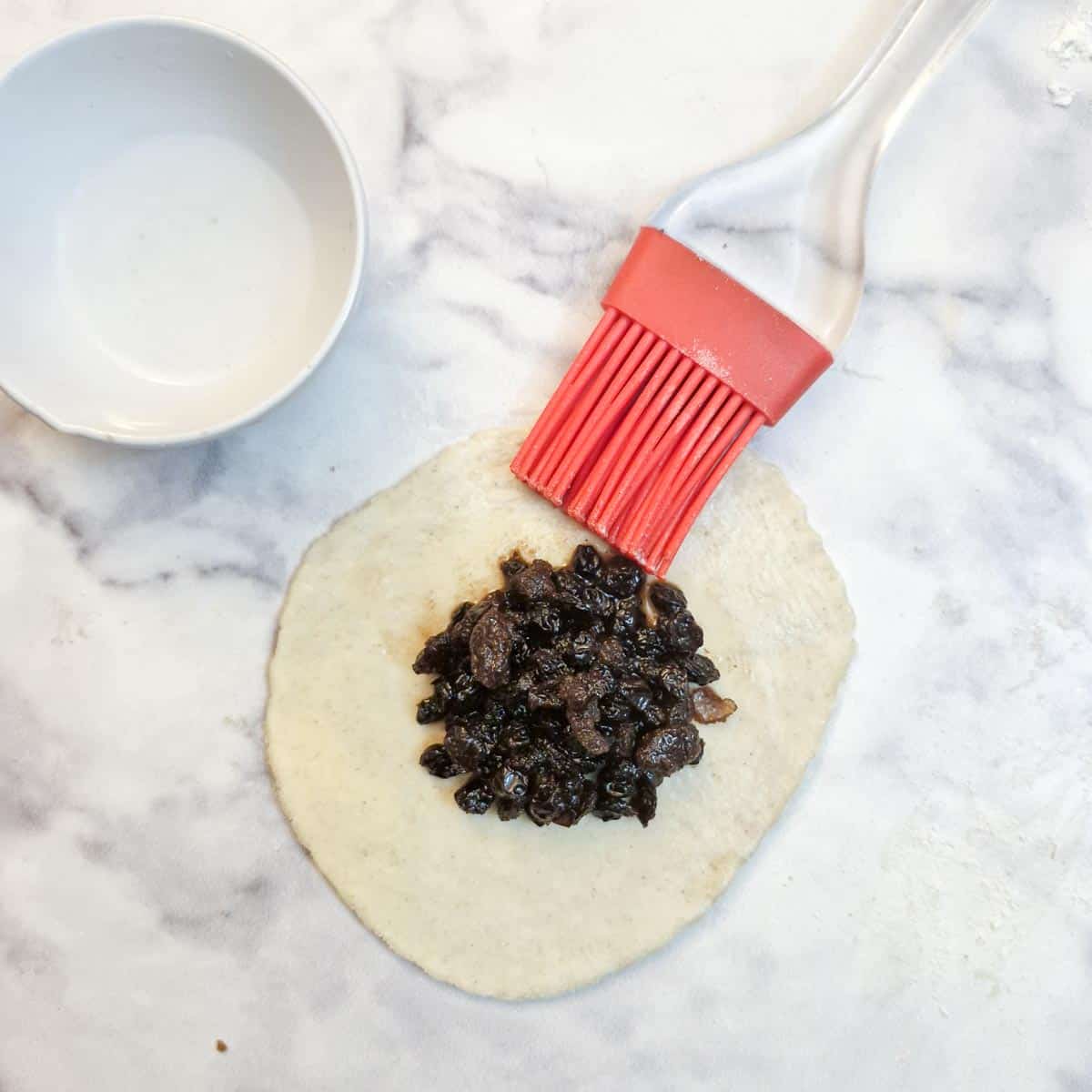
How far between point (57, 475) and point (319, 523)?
461 mm

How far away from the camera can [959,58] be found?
1.74 metres

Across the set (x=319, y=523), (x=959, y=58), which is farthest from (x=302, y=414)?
(x=959, y=58)

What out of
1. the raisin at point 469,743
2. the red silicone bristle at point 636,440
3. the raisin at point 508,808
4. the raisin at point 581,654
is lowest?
the raisin at point 508,808

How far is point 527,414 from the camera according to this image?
1.72 metres

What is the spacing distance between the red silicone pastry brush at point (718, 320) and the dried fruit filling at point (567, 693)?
0.34ft

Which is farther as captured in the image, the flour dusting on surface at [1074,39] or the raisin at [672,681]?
the flour dusting on surface at [1074,39]

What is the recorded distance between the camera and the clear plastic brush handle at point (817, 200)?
1575mm

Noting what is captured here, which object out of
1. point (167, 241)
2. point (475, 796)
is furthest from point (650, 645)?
point (167, 241)

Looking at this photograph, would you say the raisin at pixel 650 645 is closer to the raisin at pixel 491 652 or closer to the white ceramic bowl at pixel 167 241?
the raisin at pixel 491 652

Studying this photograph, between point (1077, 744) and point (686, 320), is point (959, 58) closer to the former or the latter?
point (686, 320)

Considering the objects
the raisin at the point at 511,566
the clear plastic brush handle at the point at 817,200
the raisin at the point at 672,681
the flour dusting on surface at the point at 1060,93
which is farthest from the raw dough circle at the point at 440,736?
the flour dusting on surface at the point at 1060,93

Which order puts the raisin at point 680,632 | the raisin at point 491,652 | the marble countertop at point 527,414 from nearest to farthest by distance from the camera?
the raisin at point 491,652 < the raisin at point 680,632 < the marble countertop at point 527,414

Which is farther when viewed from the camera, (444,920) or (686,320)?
(444,920)

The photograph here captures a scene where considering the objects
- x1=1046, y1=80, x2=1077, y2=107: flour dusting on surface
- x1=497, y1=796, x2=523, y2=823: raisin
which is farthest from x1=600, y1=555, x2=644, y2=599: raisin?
x1=1046, y1=80, x2=1077, y2=107: flour dusting on surface
